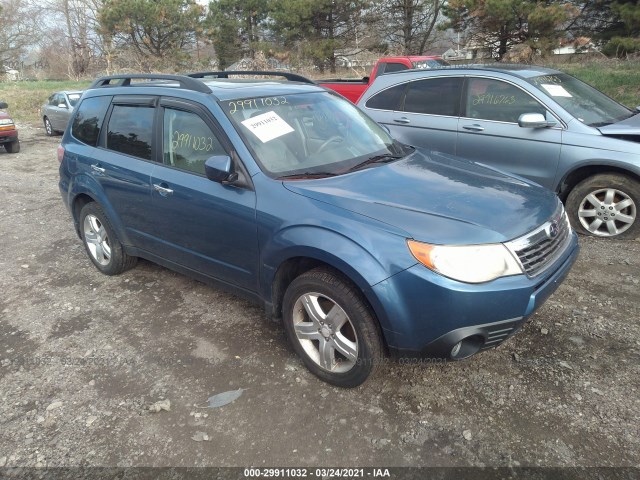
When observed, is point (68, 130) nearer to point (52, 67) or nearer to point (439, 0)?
point (439, 0)

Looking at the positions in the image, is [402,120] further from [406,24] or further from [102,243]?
[406,24]

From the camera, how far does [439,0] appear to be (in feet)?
84.9

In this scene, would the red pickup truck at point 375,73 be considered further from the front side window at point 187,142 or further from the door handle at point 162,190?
the door handle at point 162,190

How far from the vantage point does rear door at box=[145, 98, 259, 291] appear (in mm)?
3145

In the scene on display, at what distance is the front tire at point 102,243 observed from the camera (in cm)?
440

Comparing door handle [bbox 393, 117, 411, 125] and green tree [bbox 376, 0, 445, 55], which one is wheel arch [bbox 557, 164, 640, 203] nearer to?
door handle [bbox 393, 117, 411, 125]

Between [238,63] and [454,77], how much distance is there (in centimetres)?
2916

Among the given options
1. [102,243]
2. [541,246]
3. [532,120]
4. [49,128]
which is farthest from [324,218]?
[49,128]

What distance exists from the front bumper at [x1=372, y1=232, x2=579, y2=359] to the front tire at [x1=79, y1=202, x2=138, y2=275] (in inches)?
114

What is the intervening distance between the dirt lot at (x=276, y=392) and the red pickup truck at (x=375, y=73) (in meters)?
6.08

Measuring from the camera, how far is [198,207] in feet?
10.9

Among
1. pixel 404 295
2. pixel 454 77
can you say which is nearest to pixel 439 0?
pixel 454 77

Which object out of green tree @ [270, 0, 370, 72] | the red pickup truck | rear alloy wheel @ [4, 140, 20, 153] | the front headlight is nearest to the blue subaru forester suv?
the front headlight

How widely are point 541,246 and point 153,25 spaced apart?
33.5m
